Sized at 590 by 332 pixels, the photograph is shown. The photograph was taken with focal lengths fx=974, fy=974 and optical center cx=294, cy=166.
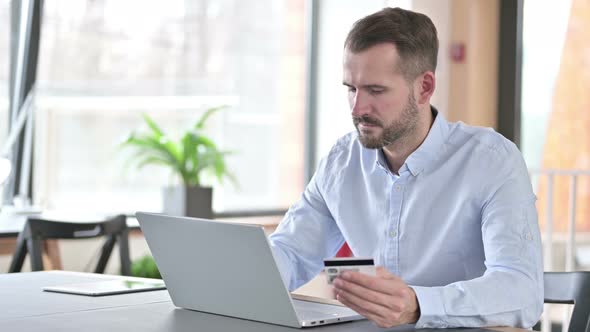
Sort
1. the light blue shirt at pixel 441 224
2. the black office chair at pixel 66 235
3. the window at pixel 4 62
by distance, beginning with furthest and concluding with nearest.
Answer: the window at pixel 4 62 < the black office chair at pixel 66 235 < the light blue shirt at pixel 441 224

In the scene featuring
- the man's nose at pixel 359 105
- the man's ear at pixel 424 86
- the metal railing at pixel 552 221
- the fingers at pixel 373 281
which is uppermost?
the man's ear at pixel 424 86

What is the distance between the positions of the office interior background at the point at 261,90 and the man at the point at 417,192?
9.10 ft

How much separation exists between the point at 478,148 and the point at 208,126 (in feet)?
12.1

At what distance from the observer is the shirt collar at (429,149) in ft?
6.95

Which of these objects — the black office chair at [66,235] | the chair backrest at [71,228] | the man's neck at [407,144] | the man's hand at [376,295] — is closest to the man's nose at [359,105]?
the man's neck at [407,144]

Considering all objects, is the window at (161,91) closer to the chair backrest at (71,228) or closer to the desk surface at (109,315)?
the chair backrest at (71,228)

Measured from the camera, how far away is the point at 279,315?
1.67m

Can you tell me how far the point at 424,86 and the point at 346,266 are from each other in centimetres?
69

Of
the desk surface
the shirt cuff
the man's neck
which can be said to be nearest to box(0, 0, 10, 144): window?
the desk surface

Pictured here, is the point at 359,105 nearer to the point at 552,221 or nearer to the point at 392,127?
the point at 392,127

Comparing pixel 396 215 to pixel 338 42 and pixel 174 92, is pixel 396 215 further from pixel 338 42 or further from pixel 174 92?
pixel 338 42

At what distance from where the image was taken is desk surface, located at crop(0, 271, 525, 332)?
5.46 feet

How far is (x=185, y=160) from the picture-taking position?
493cm

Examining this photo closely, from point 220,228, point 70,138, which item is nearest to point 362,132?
point 220,228
